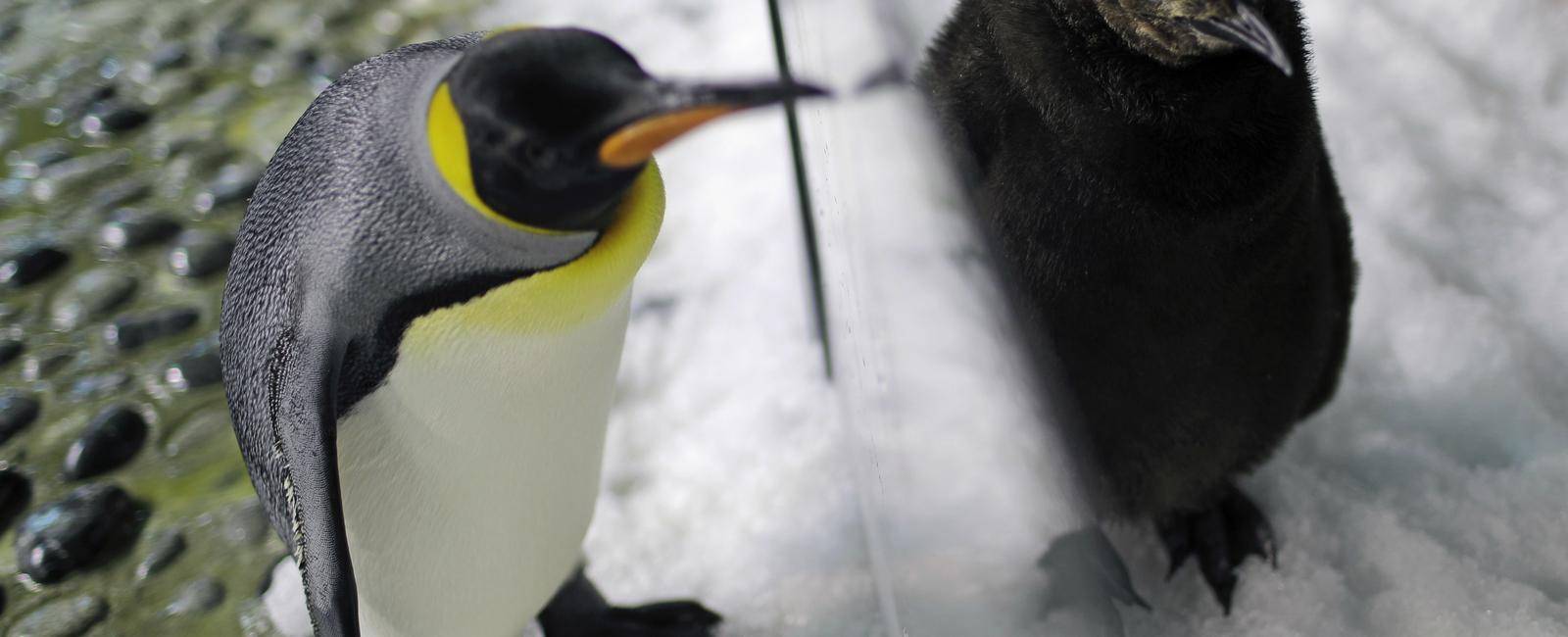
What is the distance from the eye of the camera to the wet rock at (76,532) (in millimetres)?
1012

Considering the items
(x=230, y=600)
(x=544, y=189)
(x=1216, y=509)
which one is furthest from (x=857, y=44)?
(x=230, y=600)

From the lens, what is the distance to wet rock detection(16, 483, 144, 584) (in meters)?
1.01

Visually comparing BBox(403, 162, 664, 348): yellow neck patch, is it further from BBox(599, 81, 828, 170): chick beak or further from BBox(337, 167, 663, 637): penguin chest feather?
BBox(599, 81, 828, 170): chick beak

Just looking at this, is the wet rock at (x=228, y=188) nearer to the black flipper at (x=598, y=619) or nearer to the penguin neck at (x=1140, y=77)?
the black flipper at (x=598, y=619)

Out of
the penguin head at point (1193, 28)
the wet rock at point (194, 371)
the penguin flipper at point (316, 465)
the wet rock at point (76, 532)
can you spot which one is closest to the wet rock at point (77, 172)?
the wet rock at point (194, 371)

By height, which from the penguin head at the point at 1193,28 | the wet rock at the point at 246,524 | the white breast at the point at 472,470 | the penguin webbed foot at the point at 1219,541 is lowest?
the wet rock at the point at 246,524

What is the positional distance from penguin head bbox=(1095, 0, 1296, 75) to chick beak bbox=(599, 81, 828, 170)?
171mm

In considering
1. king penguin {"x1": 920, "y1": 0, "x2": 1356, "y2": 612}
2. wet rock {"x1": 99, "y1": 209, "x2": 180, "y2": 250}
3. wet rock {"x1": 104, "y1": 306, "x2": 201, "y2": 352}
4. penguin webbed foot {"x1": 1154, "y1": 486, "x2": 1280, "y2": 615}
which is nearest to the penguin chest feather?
king penguin {"x1": 920, "y1": 0, "x2": 1356, "y2": 612}

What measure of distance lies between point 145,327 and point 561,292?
825 mm

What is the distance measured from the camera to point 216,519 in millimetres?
1069

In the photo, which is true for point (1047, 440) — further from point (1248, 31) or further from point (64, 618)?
point (64, 618)

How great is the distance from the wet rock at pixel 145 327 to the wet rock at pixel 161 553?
0.88ft

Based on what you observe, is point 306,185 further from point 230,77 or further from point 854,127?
point 230,77

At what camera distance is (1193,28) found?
19.7 inches
